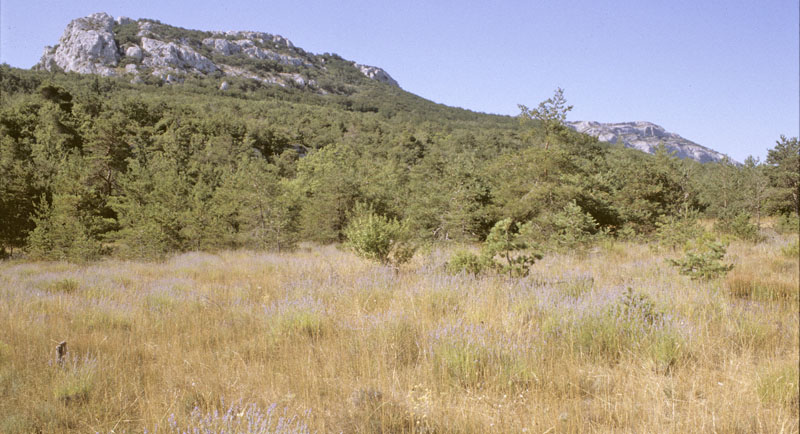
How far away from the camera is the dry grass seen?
2.14 m

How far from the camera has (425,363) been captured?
280 cm

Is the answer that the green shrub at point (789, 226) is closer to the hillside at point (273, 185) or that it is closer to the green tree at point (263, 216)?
the hillside at point (273, 185)

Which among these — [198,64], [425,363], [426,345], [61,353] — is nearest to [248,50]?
[198,64]

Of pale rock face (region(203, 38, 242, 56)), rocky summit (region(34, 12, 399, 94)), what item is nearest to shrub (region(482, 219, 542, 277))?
rocky summit (region(34, 12, 399, 94))

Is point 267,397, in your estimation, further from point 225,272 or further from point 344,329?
point 225,272

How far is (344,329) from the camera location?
3.73 metres

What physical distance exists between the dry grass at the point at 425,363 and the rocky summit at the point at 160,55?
13652 cm

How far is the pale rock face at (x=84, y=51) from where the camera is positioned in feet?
403

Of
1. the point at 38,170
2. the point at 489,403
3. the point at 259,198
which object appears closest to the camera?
the point at 489,403

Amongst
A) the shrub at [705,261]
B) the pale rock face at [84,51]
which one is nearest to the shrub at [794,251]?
the shrub at [705,261]

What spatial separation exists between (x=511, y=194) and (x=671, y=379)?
19794 mm

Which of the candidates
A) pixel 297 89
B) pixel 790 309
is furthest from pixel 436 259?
pixel 297 89

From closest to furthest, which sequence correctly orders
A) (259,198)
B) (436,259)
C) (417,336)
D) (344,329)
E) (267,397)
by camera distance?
(267,397), (417,336), (344,329), (436,259), (259,198)

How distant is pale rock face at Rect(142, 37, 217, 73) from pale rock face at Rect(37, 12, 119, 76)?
10.7m
